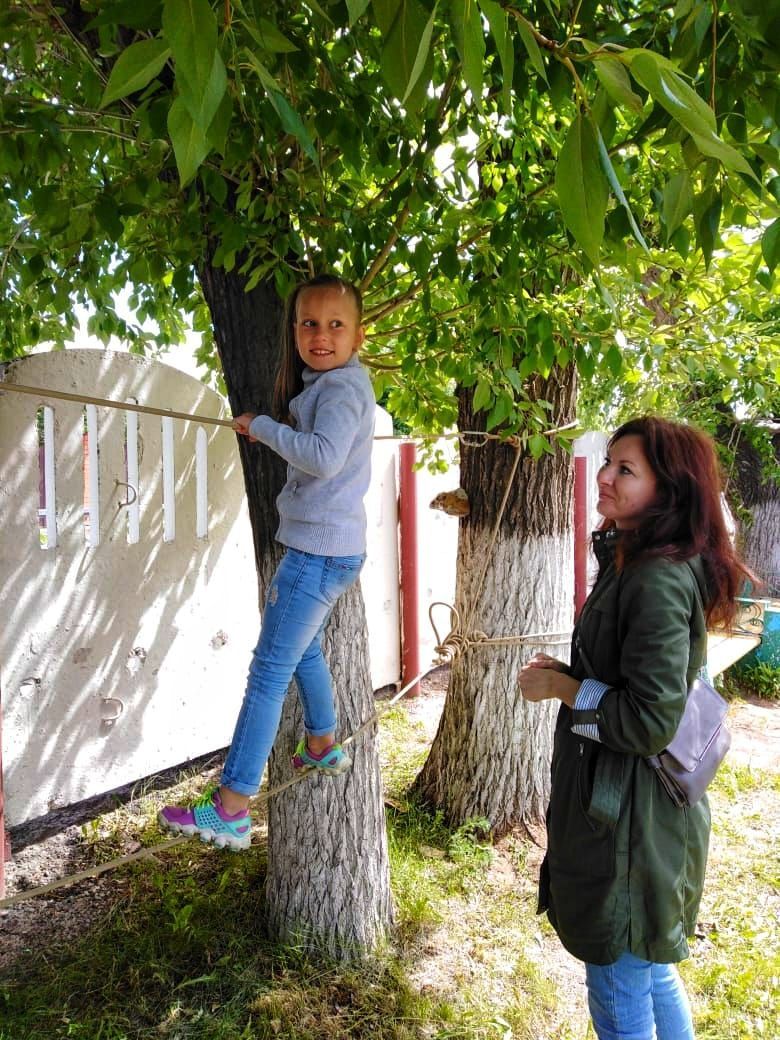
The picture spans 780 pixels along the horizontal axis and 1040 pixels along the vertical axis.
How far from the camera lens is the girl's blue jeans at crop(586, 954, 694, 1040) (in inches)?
62.3

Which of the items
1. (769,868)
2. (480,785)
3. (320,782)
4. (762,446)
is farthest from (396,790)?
(762,446)

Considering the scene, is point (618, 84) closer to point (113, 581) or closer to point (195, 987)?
point (195, 987)

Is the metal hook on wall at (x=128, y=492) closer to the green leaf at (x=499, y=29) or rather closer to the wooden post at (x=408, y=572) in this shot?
the wooden post at (x=408, y=572)

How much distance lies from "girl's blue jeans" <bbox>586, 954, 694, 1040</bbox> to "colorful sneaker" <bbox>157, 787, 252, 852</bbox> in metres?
0.80

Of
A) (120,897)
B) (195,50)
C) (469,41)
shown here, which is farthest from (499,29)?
(120,897)

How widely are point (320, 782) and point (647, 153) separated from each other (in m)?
2.03

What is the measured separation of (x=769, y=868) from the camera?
3283 mm

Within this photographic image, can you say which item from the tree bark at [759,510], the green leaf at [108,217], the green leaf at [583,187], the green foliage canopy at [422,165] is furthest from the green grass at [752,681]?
the green leaf at [583,187]

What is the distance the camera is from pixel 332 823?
96.2 inches

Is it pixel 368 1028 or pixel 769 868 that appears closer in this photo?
pixel 368 1028

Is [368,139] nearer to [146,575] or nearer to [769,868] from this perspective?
[146,575]

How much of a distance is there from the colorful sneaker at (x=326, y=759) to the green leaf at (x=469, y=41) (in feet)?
5.78

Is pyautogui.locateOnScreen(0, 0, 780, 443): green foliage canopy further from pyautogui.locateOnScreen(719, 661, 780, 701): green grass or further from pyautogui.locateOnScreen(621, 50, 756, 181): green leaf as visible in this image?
pyautogui.locateOnScreen(719, 661, 780, 701): green grass

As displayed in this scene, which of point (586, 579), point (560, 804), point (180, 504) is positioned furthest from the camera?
point (586, 579)
